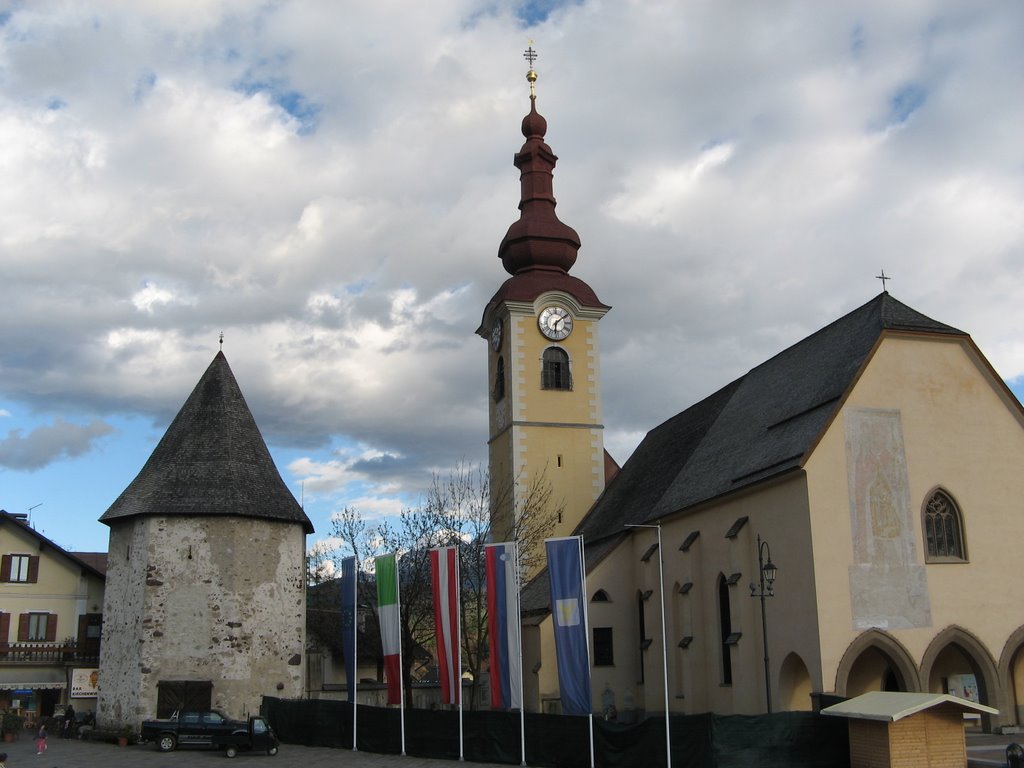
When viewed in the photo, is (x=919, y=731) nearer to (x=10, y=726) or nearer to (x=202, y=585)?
(x=202, y=585)

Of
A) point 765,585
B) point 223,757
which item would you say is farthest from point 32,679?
point 765,585

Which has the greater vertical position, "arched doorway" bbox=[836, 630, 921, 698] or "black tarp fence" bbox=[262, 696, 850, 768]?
"arched doorway" bbox=[836, 630, 921, 698]

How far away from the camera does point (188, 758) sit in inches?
1066

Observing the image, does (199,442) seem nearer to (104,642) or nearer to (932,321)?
(104,642)

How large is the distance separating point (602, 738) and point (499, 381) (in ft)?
89.6

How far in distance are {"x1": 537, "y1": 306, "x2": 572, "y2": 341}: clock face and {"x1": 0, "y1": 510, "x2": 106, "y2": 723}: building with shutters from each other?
852 inches

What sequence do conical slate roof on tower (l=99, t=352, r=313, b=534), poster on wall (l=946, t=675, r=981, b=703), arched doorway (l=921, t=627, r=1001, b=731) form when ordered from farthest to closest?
conical slate roof on tower (l=99, t=352, r=313, b=534)
poster on wall (l=946, t=675, r=981, b=703)
arched doorway (l=921, t=627, r=1001, b=731)

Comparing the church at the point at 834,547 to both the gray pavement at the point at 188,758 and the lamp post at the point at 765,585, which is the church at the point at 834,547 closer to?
the lamp post at the point at 765,585

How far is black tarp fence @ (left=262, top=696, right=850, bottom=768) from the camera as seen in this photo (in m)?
21.2

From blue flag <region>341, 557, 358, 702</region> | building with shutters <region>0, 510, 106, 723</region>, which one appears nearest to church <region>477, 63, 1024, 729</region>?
blue flag <region>341, 557, 358, 702</region>

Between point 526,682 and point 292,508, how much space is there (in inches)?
422

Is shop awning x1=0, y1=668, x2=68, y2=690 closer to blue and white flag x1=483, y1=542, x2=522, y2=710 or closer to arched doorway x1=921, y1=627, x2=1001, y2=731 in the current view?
blue and white flag x1=483, y1=542, x2=522, y2=710

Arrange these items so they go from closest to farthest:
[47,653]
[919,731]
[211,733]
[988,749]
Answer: [919,731], [988,749], [211,733], [47,653]

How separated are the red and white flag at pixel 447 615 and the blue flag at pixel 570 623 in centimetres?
342
